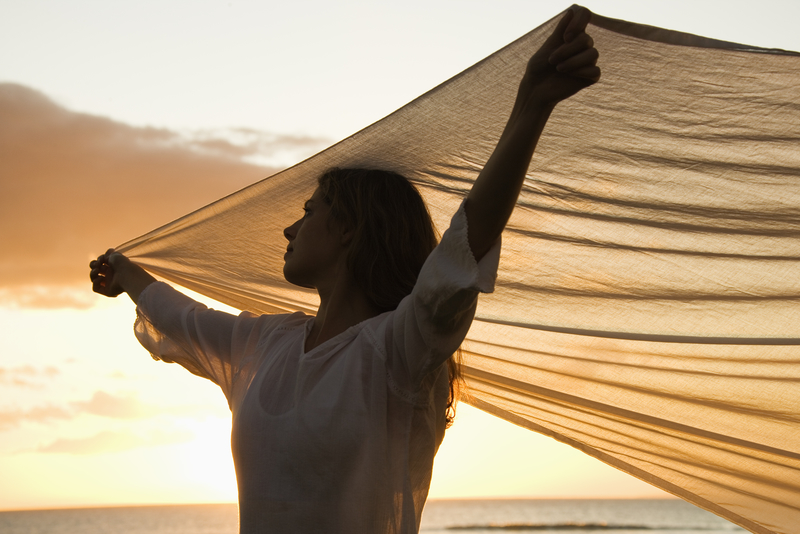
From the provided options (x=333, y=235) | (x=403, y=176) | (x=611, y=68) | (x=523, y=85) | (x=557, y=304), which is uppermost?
(x=611, y=68)

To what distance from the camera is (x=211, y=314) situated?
1956 millimetres

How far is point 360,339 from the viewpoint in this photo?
1474 millimetres

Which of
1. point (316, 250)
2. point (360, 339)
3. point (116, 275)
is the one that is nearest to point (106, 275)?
point (116, 275)

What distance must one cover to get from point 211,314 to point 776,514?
1988 mm

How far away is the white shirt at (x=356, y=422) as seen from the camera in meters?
1.21

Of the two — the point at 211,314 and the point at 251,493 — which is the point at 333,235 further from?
the point at 251,493

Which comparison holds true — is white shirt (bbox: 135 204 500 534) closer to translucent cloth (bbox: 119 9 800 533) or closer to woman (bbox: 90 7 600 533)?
woman (bbox: 90 7 600 533)

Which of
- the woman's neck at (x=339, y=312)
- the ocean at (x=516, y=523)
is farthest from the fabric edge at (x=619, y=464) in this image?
the ocean at (x=516, y=523)

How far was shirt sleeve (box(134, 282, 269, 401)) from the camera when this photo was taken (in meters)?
1.89

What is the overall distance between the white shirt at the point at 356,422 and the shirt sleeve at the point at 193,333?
0.30 metres

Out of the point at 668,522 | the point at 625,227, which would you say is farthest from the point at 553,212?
the point at 668,522

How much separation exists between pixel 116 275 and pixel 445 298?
1.57 m

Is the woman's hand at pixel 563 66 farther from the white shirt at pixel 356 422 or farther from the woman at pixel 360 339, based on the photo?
the white shirt at pixel 356 422

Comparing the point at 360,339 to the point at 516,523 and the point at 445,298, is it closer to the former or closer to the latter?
the point at 445,298
